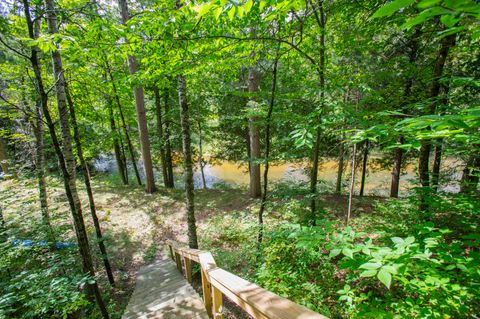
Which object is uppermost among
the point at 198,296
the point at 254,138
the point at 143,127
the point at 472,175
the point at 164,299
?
the point at 143,127

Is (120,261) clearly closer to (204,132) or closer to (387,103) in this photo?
(204,132)

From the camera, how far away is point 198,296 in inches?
147

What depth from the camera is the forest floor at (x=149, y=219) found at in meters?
5.88

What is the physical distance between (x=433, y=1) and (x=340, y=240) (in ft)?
5.25

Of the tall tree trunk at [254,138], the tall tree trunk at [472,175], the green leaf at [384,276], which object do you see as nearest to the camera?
the green leaf at [384,276]

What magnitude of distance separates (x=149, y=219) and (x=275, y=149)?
690 centimetres

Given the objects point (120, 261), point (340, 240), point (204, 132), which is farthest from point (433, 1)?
point (204, 132)

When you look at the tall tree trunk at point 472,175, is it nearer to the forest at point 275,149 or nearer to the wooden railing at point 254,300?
the forest at point 275,149

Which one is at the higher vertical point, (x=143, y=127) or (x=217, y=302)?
(x=143, y=127)

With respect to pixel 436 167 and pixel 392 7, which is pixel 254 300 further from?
pixel 436 167

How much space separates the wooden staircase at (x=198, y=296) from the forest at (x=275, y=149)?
51cm

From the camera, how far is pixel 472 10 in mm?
661

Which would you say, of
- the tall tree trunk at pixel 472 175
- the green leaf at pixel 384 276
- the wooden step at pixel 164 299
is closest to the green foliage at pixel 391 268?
the green leaf at pixel 384 276

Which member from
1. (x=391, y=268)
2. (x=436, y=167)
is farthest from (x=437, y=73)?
(x=391, y=268)
